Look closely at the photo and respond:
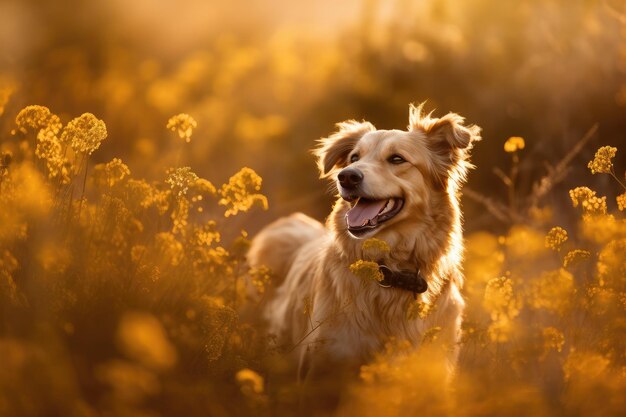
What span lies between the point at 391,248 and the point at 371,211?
264 millimetres

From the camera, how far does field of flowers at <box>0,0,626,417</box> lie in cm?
253

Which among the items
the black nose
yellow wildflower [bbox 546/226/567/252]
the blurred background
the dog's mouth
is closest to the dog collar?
the dog's mouth

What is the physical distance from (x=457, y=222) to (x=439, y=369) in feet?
6.50

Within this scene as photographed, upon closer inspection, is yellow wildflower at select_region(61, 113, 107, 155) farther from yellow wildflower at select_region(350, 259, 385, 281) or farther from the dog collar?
the dog collar

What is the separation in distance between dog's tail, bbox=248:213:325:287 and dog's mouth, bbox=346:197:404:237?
1.50m

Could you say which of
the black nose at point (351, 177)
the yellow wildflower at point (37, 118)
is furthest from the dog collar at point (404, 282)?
the yellow wildflower at point (37, 118)

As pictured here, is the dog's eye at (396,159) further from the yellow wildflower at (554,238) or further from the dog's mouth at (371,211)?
the yellow wildflower at (554,238)

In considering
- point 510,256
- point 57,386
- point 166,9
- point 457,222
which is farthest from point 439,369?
point 166,9

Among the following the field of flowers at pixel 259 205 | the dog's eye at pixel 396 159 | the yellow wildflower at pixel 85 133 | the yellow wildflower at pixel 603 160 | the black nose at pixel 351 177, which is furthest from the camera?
the dog's eye at pixel 396 159

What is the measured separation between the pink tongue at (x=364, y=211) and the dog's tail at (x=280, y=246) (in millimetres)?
1502

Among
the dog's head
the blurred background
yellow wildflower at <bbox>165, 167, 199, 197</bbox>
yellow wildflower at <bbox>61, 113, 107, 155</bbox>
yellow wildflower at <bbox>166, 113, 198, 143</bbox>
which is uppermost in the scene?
the blurred background

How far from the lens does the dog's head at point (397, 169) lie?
396cm

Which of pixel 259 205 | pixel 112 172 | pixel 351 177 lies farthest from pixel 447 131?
pixel 112 172

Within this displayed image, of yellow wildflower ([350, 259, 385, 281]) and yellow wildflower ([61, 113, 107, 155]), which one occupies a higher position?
yellow wildflower ([61, 113, 107, 155])
